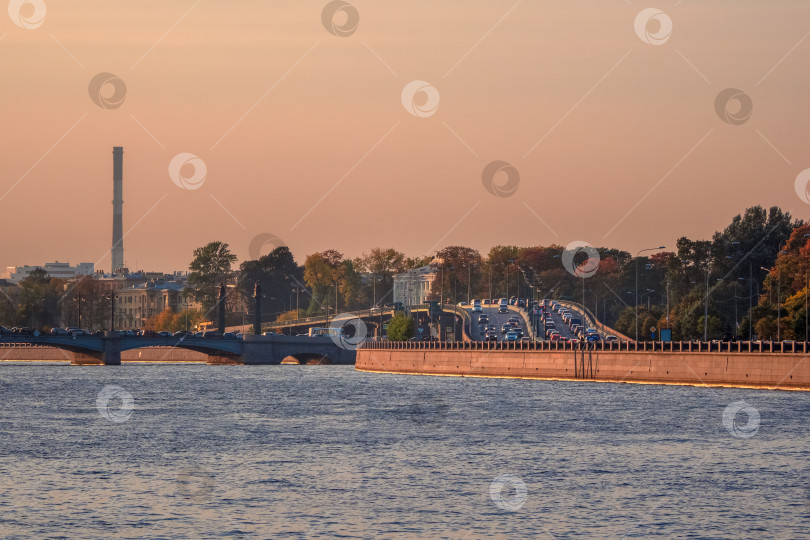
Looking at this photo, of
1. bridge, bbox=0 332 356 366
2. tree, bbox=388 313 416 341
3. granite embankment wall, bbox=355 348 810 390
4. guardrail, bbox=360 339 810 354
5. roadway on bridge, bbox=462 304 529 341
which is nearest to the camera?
granite embankment wall, bbox=355 348 810 390

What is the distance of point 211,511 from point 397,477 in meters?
7.46

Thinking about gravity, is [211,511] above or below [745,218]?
below

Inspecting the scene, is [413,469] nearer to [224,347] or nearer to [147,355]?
[224,347]

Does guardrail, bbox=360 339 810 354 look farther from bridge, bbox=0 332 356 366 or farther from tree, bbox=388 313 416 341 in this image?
bridge, bbox=0 332 356 366

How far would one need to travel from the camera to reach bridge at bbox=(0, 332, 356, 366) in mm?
150500

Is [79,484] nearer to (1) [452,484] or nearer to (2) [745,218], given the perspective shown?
(1) [452,484]

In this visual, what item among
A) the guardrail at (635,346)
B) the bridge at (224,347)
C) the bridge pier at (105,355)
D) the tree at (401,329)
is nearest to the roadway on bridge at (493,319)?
the tree at (401,329)

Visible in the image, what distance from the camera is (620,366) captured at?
8969cm

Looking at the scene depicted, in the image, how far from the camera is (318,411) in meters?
66.5

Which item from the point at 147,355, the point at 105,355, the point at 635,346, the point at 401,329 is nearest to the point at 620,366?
the point at 635,346

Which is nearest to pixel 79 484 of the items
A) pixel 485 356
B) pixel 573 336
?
pixel 485 356

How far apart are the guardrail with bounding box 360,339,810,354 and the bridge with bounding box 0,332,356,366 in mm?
29430

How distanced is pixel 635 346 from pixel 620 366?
5.91ft

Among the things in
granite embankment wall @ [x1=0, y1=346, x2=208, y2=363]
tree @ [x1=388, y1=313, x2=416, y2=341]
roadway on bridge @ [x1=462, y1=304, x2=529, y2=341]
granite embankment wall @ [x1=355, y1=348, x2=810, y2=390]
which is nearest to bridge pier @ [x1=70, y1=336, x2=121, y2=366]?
tree @ [x1=388, y1=313, x2=416, y2=341]
